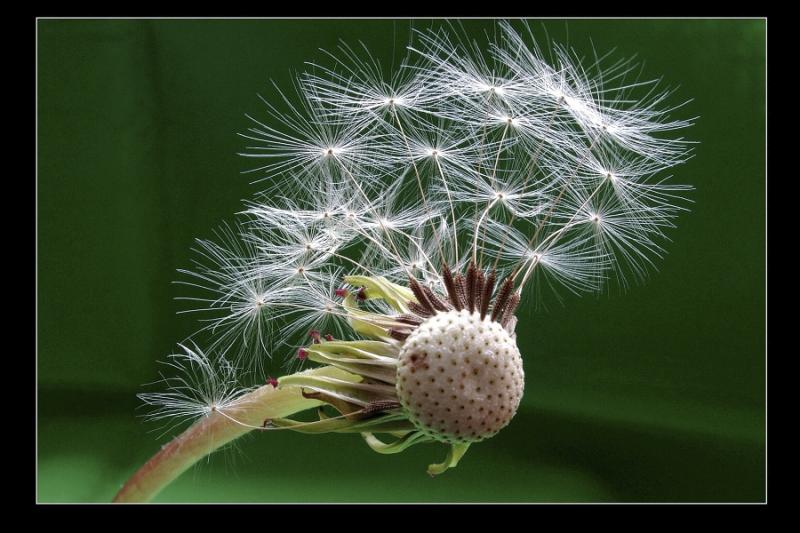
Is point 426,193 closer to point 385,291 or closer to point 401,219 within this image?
point 401,219

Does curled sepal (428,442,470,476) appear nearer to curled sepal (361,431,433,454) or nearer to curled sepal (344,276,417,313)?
curled sepal (361,431,433,454)

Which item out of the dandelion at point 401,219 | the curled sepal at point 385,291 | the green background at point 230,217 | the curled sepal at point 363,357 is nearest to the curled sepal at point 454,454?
the dandelion at point 401,219

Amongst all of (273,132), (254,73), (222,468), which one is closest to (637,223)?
(273,132)

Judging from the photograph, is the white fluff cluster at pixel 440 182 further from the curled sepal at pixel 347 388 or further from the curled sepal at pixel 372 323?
the curled sepal at pixel 347 388

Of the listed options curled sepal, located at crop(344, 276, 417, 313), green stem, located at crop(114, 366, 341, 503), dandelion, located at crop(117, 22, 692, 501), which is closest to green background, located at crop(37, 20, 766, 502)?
Answer: green stem, located at crop(114, 366, 341, 503)

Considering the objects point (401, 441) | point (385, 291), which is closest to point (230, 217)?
point (385, 291)
